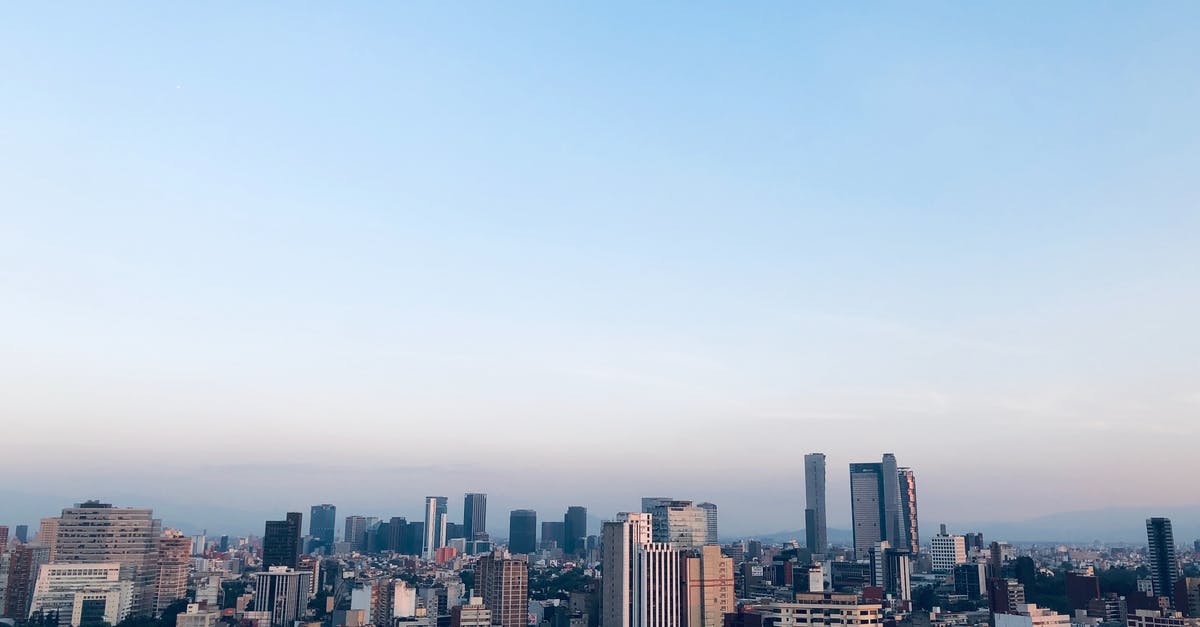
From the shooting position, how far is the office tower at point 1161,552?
95.6 m

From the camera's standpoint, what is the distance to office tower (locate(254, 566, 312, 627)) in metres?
85.1

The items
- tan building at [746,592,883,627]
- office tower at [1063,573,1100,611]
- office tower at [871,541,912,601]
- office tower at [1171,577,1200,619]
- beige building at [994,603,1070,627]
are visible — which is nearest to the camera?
tan building at [746,592,883,627]

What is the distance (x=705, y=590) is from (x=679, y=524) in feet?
81.1

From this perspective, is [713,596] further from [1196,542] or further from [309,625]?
[1196,542]

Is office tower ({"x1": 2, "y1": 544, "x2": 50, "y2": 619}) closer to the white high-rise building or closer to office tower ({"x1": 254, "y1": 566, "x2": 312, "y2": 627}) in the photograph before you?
office tower ({"x1": 254, "y1": 566, "x2": 312, "y2": 627})

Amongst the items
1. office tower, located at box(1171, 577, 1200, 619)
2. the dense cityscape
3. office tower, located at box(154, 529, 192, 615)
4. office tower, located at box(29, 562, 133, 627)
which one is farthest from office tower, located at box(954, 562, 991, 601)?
office tower, located at box(29, 562, 133, 627)

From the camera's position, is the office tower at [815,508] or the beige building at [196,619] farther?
the office tower at [815,508]

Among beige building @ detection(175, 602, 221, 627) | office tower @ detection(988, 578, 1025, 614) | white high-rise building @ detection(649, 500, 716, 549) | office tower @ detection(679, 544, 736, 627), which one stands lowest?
beige building @ detection(175, 602, 221, 627)

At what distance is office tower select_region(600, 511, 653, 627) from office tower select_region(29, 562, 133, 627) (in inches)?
1811

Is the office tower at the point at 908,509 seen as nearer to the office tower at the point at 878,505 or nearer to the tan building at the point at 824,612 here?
the office tower at the point at 878,505

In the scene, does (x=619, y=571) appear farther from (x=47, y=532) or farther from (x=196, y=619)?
(x=47, y=532)

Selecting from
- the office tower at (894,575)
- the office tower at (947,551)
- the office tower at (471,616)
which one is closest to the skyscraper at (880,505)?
the office tower at (947,551)

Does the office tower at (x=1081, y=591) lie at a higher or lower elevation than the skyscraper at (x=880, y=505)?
lower

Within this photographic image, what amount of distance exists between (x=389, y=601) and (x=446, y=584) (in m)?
17.8
